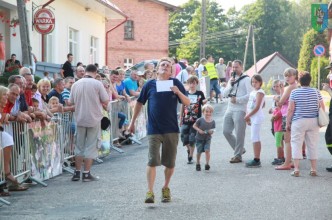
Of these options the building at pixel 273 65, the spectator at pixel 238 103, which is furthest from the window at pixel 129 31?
the spectator at pixel 238 103

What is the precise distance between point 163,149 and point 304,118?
318cm

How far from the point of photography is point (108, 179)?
41.3ft

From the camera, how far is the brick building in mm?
64938

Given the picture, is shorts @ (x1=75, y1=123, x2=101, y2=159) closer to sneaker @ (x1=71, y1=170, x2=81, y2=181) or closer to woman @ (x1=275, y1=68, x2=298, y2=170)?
sneaker @ (x1=71, y1=170, x2=81, y2=181)

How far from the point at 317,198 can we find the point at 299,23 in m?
116

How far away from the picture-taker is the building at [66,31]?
82.8ft

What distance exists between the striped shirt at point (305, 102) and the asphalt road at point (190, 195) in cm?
100

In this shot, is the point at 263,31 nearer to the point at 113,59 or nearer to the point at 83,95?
the point at 113,59

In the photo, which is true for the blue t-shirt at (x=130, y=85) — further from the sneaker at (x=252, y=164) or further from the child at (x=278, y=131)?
the sneaker at (x=252, y=164)

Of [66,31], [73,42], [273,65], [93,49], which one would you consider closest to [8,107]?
[66,31]

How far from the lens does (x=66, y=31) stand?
1239 inches

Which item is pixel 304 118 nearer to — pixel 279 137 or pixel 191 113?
pixel 279 137

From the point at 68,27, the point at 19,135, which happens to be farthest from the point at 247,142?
the point at 68,27

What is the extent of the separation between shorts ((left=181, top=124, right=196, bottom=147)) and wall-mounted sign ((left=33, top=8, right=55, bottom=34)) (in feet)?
32.4
